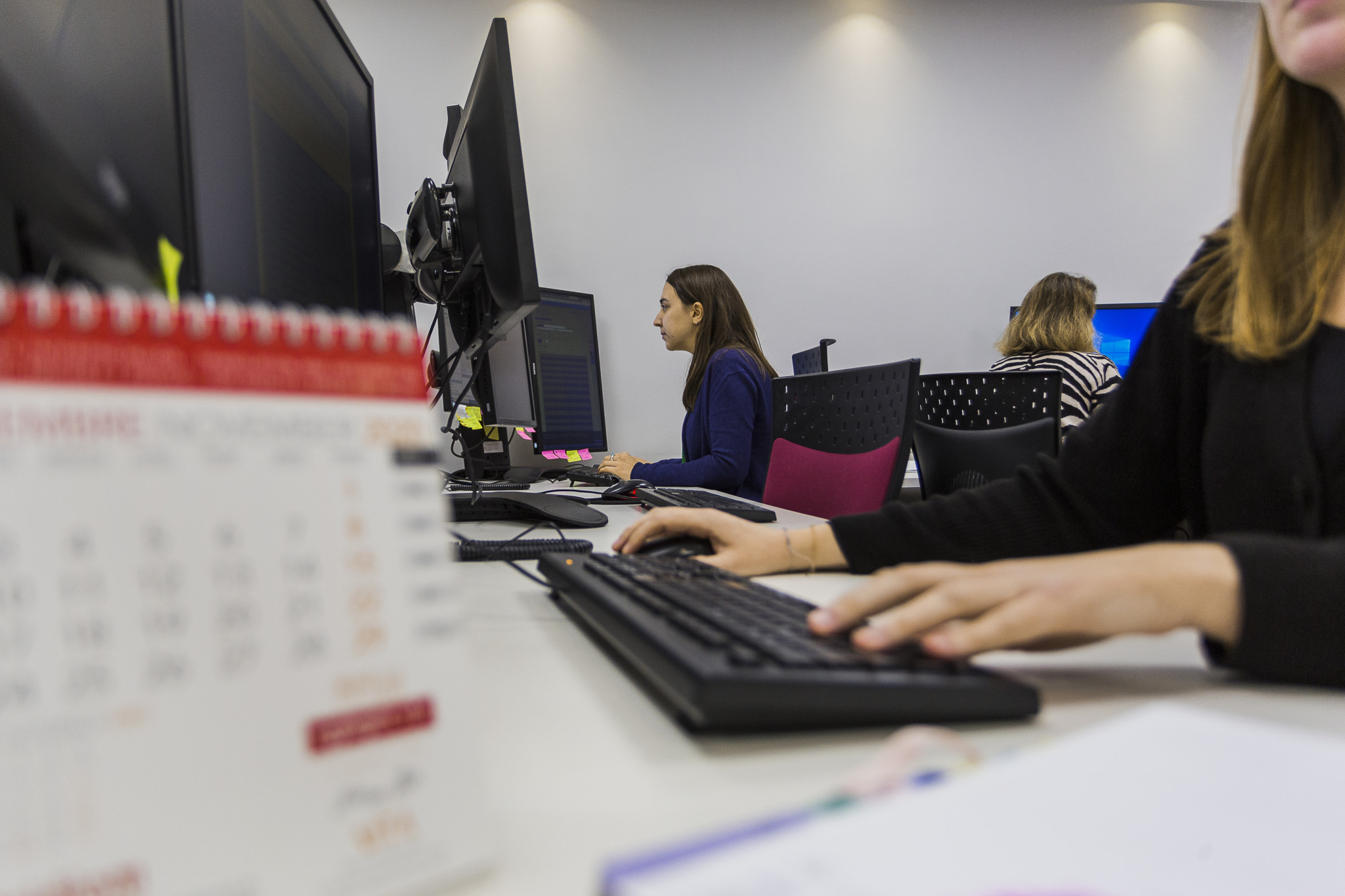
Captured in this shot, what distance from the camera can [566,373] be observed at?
2.69 meters

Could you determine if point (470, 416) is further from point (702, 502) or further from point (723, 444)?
point (702, 502)

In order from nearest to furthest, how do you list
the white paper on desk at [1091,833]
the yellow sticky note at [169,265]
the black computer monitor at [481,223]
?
the white paper on desk at [1091,833], the yellow sticky note at [169,265], the black computer monitor at [481,223]

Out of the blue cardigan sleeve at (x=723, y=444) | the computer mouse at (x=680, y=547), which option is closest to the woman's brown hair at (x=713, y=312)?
the blue cardigan sleeve at (x=723, y=444)

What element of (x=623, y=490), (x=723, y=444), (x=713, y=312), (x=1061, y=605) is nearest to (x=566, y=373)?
(x=713, y=312)

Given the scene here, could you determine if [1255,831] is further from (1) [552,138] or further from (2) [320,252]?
(1) [552,138]

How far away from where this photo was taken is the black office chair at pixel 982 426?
1.96m

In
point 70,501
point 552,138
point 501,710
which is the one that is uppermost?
point 552,138

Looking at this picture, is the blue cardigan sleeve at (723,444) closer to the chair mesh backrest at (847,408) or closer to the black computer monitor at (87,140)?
the chair mesh backrest at (847,408)

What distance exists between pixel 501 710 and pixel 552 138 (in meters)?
3.15

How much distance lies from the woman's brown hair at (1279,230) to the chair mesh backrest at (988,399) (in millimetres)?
1284

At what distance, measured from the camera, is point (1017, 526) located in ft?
2.35

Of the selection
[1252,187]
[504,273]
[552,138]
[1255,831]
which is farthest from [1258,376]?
[552,138]

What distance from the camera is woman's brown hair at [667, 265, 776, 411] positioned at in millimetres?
2717

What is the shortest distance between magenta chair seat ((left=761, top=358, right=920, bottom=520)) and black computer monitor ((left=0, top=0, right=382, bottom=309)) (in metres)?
0.80
